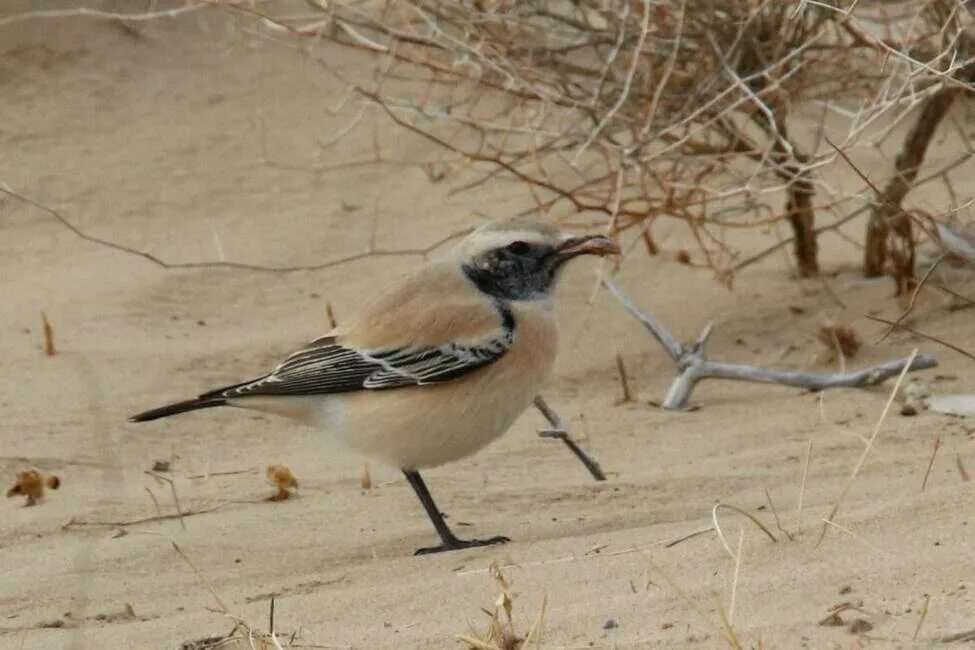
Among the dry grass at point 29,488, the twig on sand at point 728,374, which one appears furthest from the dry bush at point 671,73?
the dry grass at point 29,488

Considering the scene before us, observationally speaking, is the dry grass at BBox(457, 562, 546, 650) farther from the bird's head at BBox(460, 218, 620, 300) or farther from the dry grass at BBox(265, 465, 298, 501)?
the dry grass at BBox(265, 465, 298, 501)

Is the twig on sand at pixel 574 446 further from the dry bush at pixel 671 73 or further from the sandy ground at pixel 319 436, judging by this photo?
the dry bush at pixel 671 73

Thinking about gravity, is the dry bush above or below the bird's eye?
above

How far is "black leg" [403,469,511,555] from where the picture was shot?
532 centimetres

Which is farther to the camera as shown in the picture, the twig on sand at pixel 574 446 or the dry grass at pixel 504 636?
the twig on sand at pixel 574 446

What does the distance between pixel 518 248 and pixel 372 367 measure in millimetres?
638

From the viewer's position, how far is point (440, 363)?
5.55 m

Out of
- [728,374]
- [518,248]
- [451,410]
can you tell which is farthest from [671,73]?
[451,410]

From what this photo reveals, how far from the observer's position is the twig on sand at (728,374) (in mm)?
6746

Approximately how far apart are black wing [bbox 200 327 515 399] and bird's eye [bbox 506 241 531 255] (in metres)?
0.35

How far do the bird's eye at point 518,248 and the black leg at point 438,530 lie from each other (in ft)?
2.63

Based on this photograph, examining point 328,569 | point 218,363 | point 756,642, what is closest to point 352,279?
point 218,363

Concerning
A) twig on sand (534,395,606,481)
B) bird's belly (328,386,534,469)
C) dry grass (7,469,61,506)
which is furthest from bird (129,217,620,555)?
dry grass (7,469,61,506)

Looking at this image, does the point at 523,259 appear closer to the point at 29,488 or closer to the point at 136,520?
the point at 136,520
